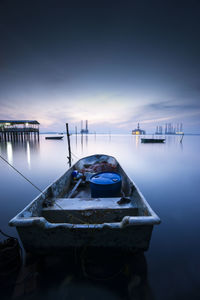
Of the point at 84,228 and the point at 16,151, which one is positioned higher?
the point at 84,228

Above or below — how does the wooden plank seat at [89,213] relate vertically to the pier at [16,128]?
below

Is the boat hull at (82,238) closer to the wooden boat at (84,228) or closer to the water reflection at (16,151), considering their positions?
the wooden boat at (84,228)

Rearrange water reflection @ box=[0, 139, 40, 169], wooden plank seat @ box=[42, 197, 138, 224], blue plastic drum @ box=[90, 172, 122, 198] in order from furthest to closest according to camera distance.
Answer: water reflection @ box=[0, 139, 40, 169]
blue plastic drum @ box=[90, 172, 122, 198]
wooden plank seat @ box=[42, 197, 138, 224]

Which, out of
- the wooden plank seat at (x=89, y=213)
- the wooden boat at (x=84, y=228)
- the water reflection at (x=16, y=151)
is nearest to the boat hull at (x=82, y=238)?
the wooden boat at (x=84, y=228)

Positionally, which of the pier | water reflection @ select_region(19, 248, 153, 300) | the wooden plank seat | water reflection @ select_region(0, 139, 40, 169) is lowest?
water reflection @ select_region(19, 248, 153, 300)

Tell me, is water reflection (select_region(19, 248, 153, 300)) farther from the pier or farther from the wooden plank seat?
the pier

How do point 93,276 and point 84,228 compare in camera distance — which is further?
point 93,276

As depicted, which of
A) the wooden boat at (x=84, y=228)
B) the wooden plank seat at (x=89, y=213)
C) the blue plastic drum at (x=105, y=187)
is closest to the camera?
the wooden boat at (x=84, y=228)

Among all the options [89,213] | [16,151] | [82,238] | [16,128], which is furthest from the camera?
[16,128]

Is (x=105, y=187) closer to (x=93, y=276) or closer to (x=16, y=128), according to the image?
(x=93, y=276)

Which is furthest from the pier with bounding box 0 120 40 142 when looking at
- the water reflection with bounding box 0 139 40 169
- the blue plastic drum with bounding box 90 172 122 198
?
the blue plastic drum with bounding box 90 172 122 198

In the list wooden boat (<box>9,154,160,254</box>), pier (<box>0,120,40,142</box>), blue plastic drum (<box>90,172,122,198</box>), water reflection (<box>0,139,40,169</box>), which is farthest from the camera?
pier (<box>0,120,40,142</box>)

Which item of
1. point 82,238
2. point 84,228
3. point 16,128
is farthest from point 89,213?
point 16,128

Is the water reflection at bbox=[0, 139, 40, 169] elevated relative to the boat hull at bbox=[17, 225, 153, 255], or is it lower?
lower
